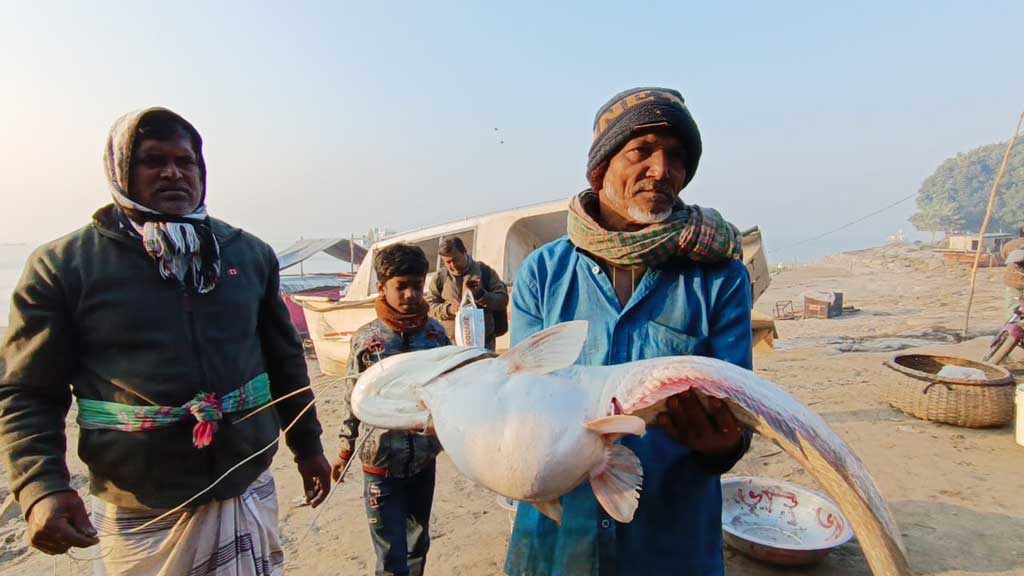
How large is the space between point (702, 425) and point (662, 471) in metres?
0.30

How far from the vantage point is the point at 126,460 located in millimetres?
1736

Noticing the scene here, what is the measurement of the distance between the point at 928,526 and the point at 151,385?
483 centimetres

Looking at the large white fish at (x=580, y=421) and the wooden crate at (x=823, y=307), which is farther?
the wooden crate at (x=823, y=307)

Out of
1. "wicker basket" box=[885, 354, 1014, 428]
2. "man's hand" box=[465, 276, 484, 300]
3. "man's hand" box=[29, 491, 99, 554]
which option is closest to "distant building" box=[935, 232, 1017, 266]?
"wicker basket" box=[885, 354, 1014, 428]

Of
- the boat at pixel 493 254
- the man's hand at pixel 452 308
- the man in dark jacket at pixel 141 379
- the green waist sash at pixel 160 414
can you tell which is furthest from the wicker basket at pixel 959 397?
the green waist sash at pixel 160 414

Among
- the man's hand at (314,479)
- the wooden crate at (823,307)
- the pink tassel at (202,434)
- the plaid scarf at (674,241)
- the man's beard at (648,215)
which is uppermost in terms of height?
the man's beard at (648,215)

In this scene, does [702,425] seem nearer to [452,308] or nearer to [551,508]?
[551,508]

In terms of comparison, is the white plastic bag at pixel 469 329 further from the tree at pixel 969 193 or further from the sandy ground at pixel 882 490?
the tree at pixel 969 193

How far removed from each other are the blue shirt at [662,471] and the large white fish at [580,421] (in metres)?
0.25

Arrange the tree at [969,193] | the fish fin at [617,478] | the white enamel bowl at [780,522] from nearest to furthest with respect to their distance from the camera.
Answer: the fish fin at [617,478] → the white enamel bowl at [780,522] → the tree at [969,193]

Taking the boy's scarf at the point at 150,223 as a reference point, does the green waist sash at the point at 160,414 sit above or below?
below

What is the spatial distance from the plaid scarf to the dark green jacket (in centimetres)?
156

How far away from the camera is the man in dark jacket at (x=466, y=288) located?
4.37 metres

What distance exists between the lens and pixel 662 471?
146 centimetres
